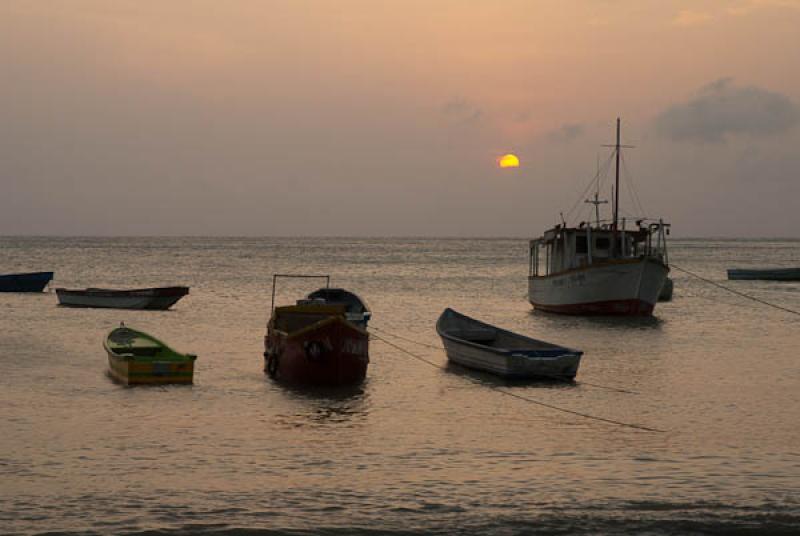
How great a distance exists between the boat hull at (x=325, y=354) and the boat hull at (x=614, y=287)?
25.1 meters

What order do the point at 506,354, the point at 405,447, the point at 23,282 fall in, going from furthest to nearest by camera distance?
the point at 23,282 → the point at 506,354 → the point at 405,447

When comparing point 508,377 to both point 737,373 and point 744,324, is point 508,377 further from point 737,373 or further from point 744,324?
point 744,324

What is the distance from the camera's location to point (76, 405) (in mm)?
22922

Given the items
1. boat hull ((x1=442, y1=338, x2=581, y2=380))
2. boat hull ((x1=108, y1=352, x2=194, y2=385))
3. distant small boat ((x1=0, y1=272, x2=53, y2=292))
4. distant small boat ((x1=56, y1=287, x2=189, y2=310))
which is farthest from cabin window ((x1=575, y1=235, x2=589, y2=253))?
distant small boat ((x1=0, y1=272, x2=53, y2=292))

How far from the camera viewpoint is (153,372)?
25.6 metres

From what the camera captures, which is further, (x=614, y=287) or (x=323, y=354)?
(x=614, y=287)

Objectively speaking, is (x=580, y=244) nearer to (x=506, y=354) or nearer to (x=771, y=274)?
(x=506, y=354)

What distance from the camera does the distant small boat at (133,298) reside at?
55344mm

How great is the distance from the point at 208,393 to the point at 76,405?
3121 millimetres

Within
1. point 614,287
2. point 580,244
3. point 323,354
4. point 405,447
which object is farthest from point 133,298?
point 405,447

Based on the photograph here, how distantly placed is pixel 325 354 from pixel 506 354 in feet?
15.7

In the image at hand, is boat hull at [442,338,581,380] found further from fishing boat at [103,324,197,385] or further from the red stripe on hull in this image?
the red stripe on hull

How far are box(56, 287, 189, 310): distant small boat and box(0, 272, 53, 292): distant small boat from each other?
13131 millimetres

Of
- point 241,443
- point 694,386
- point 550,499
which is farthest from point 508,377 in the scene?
point 550,499
